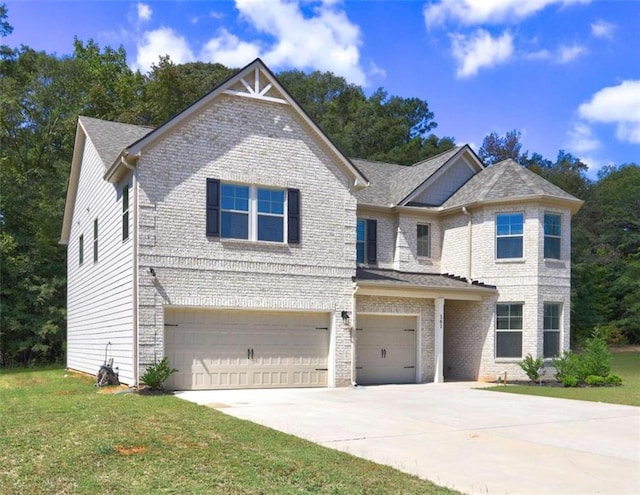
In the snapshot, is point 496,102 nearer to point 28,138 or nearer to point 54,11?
point 54,11

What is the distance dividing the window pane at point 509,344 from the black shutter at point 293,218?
771 centimetres

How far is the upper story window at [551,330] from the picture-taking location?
20.7m

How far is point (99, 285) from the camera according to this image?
64.9 ft

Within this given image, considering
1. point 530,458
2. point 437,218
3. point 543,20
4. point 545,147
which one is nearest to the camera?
point 530,458

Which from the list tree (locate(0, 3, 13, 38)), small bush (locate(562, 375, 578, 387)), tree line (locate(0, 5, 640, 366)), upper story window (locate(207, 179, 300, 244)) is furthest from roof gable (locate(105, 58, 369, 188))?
tree (locate(0, 3, 13, 38))

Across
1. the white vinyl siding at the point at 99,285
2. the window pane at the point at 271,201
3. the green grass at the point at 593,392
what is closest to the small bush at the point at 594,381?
the green grass at the point at 593,392

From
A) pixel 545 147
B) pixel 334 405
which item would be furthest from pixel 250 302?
pixel 545 147

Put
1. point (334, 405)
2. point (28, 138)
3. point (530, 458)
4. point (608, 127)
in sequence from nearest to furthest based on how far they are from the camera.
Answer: point (530, 458) < point (334, 405) < point (608, 127) < point (28, 138)

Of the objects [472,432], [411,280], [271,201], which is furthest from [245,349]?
[472,432]

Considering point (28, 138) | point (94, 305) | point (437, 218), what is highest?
point (28, 138)

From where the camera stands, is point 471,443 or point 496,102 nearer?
point 471,443

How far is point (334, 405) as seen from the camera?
532 inches

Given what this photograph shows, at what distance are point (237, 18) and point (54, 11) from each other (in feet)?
13.9

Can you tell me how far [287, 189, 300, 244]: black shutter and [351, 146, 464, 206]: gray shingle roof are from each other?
4516 millimetres
